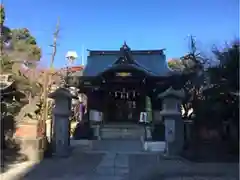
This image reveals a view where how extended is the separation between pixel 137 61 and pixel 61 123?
398 inches

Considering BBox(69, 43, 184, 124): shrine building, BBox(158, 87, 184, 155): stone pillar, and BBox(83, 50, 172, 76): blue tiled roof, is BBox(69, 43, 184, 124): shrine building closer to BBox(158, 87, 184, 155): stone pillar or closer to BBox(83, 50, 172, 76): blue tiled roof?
BBox(83, 50, 172, 76): blue tiled roof

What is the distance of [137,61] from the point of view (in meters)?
22.3

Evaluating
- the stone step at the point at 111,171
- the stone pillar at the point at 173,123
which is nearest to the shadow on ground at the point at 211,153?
the stone pillar at the point at 173,123

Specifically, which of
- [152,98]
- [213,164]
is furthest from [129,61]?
[213,164]

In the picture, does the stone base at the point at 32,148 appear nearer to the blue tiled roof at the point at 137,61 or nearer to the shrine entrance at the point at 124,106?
→ the shrine entrance at the point at 124,106

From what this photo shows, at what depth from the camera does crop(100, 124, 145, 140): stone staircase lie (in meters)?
18.0

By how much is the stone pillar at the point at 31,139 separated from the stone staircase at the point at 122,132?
17.2 ft

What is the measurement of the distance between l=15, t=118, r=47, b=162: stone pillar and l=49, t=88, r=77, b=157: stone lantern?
58cm

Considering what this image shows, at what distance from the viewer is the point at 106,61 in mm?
23125

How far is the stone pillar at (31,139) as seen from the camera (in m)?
11.9

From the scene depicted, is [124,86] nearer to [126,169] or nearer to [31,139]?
[31,139]

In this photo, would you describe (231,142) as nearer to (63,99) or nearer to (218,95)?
(218,95)

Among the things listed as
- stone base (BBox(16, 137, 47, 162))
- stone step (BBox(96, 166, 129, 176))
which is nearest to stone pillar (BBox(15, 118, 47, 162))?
stone base (BBox(16, 137, 47, 162))

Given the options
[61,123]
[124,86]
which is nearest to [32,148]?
[61,123]
